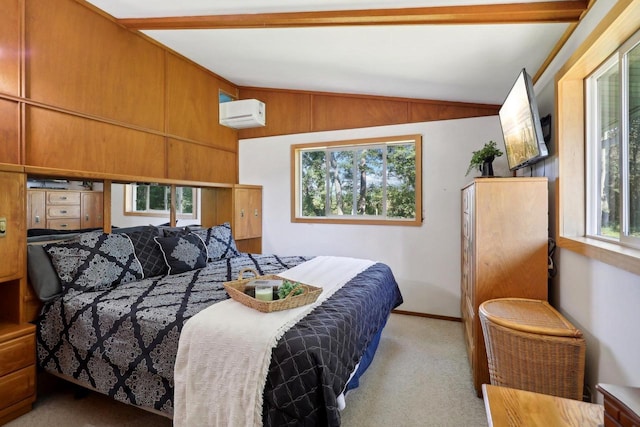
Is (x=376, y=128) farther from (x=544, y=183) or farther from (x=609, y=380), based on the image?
(x=609, y=380)

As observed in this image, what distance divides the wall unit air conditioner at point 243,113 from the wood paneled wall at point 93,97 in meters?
0.32

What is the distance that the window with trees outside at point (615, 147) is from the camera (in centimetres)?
156

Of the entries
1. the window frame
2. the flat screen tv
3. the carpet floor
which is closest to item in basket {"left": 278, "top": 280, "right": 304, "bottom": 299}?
the carpet floor

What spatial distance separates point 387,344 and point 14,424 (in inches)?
106

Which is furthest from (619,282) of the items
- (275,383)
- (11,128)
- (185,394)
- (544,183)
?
(11,128)

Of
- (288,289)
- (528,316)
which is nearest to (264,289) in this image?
(288,289)

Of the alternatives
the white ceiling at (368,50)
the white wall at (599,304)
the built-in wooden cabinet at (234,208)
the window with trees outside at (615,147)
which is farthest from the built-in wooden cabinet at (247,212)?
the window with trees outside at (615,147)

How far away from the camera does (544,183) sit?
217 centimetres

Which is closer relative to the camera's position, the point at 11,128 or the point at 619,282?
the point at 619,282

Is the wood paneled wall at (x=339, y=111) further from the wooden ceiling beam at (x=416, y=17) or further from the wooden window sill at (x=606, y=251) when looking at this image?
the wooden window sill at (x=606, y=251)

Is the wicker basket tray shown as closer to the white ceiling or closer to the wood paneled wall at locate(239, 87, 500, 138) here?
the white ceiling

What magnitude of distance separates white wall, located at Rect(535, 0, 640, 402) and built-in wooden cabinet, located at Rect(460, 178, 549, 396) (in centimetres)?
15

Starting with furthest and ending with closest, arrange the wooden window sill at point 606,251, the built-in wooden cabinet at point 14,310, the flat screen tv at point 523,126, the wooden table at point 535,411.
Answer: the flat screen tv at point 523,126
the built-in wooden cabinet at point 14,310
the wooden window sill at point 606,251
the wooden table at point 535,411

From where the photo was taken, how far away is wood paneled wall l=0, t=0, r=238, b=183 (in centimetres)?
253
